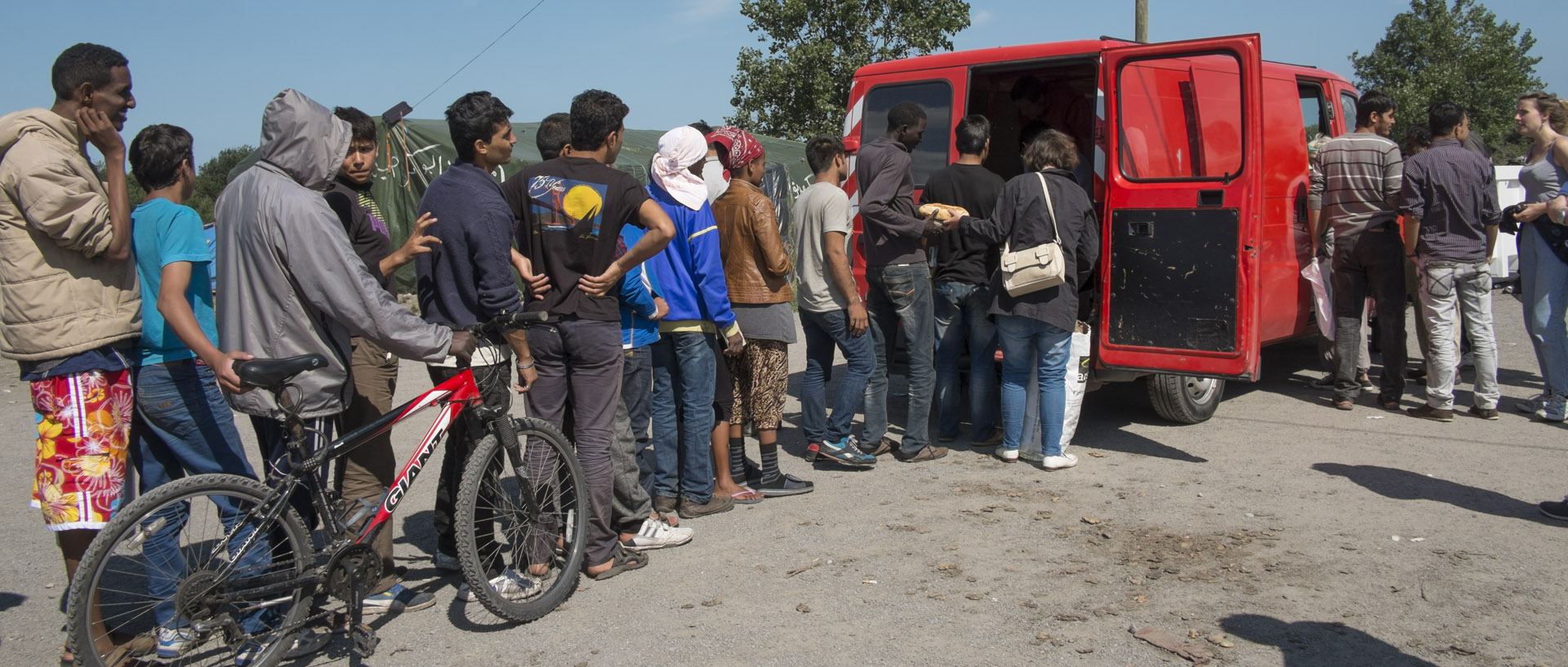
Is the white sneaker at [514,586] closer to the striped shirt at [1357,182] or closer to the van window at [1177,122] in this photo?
the van window at [1177,122]

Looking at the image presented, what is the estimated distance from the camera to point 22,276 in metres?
3.38

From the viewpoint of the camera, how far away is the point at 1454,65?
120 ft

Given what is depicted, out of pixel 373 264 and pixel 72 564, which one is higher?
pixel 373 264

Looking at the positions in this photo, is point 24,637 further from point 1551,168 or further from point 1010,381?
point 1551,168

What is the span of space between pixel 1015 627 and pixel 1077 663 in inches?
13.3

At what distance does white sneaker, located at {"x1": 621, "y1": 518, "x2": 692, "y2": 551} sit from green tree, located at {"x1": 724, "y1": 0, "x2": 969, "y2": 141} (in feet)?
53.3

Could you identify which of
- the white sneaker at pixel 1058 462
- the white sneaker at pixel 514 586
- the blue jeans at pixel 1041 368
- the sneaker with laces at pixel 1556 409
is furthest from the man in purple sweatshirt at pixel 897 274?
the sneaker with laces at pixel 1556 409

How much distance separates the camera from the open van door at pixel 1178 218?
5391 millimetres

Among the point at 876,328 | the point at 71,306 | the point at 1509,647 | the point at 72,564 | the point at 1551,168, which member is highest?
the point at 1551,168

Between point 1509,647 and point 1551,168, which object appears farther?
point 1551,168

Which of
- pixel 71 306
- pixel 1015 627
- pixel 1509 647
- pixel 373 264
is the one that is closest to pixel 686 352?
pixel 373 264

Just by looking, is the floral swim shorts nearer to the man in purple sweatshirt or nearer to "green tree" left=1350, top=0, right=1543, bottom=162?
the man in purple sweatshirt

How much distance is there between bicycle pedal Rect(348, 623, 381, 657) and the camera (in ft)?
11.0

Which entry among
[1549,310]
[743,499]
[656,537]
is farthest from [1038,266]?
[1549,310]
